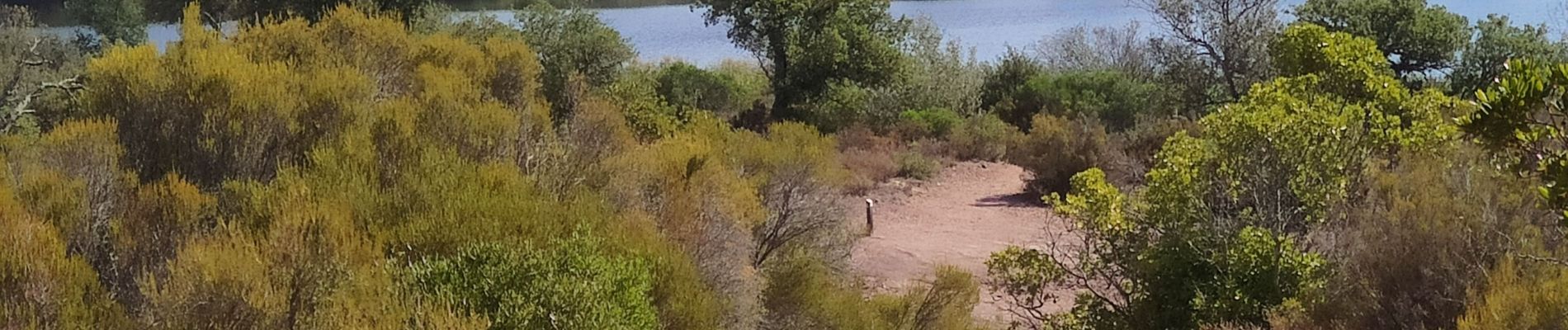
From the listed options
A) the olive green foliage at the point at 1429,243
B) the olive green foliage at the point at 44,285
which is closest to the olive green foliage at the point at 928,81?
the olive green foliage at the point at 1429,243

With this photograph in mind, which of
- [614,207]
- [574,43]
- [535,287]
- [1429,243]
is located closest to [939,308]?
[614,207]

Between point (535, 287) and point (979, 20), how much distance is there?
48.7 metres

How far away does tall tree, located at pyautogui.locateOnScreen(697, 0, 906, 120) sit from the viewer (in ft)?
91.1

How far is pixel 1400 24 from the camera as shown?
2202cm

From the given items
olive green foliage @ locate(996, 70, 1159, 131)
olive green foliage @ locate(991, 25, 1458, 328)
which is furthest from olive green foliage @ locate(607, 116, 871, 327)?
olive green foliage @ locate(996, 70, 1159, 131)

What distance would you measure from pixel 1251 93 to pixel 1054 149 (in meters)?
13.7

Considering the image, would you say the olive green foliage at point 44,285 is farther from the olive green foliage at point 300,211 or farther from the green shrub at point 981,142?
the green shrub at point 981,142

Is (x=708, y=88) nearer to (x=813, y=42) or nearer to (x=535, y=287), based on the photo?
(x=813, y=42)

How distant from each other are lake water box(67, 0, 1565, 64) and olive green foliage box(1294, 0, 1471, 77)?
2573 millimetres

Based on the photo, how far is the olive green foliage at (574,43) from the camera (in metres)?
17.7

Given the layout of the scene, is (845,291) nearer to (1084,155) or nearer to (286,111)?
(286,111)

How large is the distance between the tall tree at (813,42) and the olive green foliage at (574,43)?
731 cm

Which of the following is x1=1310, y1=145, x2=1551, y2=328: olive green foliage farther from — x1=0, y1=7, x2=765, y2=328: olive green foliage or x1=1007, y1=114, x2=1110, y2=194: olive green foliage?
x1=1007, y1=114, x2=1110, y2=194: olive green foliage

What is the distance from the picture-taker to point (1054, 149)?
22891 millimetres
